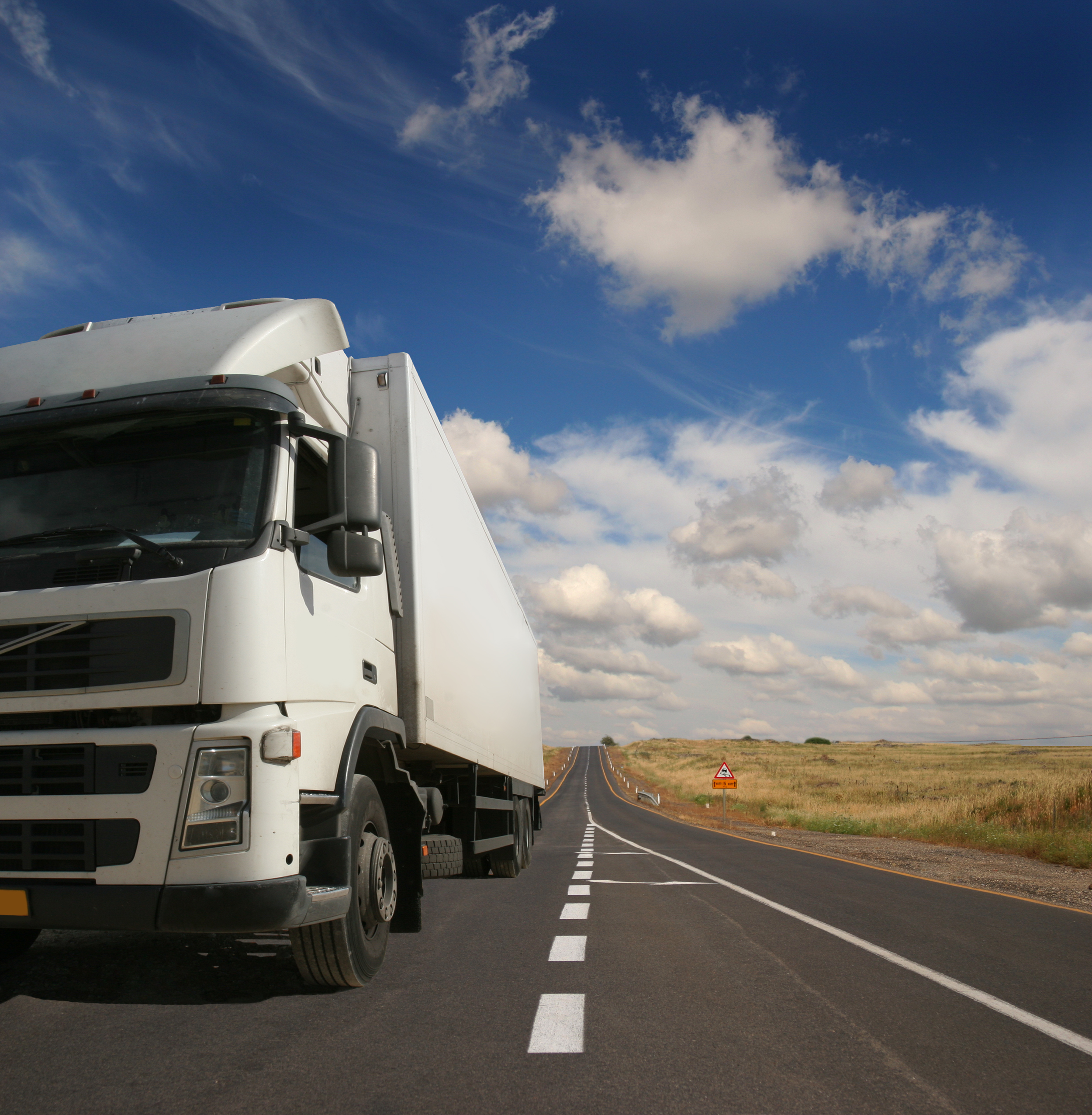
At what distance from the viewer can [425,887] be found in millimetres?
10930

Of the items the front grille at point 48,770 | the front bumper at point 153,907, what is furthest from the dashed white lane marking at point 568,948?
the front grille at point 48,770

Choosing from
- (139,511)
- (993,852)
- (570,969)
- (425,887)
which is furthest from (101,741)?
(993,852)

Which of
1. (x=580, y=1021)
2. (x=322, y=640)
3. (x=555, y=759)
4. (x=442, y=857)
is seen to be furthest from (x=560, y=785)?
(x=322, y=640)

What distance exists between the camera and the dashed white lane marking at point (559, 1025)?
4055 millimetres

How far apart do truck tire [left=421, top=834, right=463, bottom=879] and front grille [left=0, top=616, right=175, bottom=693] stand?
288 centimetres

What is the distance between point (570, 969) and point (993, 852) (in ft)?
49.4

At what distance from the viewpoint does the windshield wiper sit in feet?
13.3

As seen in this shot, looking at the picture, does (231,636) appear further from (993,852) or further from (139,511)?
(993,852)

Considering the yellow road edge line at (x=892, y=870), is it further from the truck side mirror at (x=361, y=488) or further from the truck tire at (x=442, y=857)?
the truck side mirror at (x=361, y=488)

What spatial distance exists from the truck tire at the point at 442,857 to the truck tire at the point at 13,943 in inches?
97.4

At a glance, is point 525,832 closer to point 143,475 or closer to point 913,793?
point 143,475

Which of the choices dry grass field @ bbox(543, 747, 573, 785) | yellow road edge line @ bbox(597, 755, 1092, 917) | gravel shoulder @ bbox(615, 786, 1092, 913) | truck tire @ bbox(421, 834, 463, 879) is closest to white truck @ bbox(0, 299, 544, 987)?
truck tire @ bbox(421, 834, 463, 879)

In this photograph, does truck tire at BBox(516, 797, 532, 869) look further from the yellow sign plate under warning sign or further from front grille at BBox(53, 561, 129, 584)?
front grille at BBox(53, 561, 129, 584)

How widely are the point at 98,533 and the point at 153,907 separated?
1.74 meters
